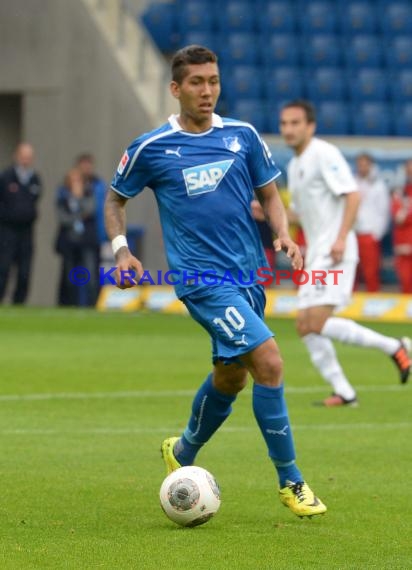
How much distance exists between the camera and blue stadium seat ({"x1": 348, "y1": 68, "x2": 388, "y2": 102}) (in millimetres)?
27438

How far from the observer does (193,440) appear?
25.4 ft

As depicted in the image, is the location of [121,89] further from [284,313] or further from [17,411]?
[17,411]

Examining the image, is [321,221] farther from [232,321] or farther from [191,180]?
[232,321]

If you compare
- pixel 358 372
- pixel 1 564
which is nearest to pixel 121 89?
pixel 358 372

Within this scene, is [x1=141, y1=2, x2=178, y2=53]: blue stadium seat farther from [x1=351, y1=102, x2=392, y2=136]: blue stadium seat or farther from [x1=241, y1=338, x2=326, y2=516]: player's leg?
[x1=241, y1=338, x2=326, y2=516]: player's leg

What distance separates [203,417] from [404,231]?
15.8 metres

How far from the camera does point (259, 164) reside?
7648 millimetres

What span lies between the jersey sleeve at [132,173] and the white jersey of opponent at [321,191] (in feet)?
13.8

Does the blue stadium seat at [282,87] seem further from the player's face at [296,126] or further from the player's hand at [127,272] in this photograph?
the player's hand at [127,272]

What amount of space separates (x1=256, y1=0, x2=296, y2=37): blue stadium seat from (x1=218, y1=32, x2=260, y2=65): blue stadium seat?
36 cm

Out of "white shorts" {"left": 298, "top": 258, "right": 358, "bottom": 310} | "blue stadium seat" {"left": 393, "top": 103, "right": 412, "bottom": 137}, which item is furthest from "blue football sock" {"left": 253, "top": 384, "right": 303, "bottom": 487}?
"blue stadium seat" {"left": 393, "top": 103, "right": 412, "bottom": 137}

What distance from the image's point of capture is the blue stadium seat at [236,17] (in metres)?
28.2

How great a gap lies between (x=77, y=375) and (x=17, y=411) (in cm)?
274

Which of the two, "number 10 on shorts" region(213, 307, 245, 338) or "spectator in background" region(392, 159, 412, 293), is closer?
"number 10 on shorts" region(213, 307, 245, 338)
